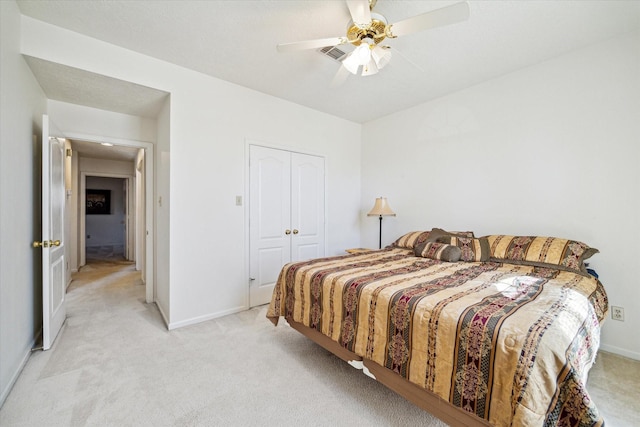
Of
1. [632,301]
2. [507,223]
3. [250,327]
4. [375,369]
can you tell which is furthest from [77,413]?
[632,301]

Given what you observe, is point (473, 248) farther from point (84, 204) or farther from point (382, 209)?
point (84, 204)

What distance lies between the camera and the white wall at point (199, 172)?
2619 millimetres

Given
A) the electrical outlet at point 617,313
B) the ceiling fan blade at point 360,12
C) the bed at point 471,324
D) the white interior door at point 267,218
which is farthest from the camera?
the white interior door at point 267,218

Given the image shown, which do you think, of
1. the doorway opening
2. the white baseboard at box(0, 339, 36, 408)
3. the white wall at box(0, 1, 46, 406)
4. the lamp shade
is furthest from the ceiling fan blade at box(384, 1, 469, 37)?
the doorway opening

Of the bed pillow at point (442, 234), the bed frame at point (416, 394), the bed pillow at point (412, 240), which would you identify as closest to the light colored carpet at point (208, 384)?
the bed frame at point (416, 394)

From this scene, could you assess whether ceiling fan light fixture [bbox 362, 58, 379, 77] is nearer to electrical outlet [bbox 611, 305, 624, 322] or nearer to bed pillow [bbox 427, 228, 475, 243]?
bed pillow [bbox 427, 228, 475, 243]

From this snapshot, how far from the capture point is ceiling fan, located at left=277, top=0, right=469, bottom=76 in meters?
1.56

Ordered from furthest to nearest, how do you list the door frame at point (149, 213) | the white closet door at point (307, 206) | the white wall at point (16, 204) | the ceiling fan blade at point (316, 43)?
1. the white closet door at point (307, 206)
2. the door frame at point (149, 213)
3. the ceiling fan blade at point (316, 43)
4. the white wall at point (16, 204)

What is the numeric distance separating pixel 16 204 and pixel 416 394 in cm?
297

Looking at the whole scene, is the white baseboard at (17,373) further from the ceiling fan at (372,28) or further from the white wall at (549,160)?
the white wall at (549,160)

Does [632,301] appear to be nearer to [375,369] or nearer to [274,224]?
[375,369]

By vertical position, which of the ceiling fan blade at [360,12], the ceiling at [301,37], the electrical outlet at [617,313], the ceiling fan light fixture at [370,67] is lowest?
the electrical outlet at [617,313]

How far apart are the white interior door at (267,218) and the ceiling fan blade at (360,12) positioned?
194 centimetres

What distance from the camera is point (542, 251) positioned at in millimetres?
2375
